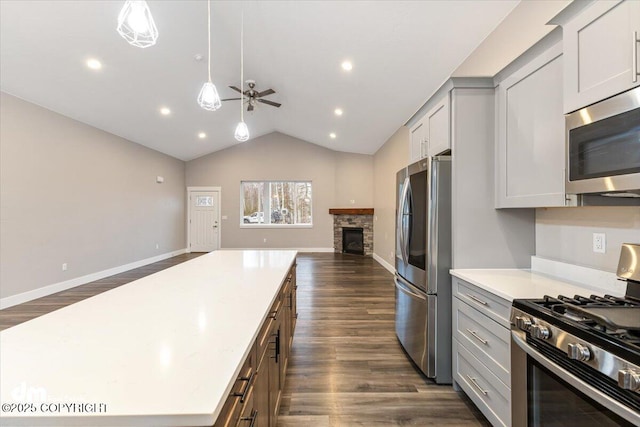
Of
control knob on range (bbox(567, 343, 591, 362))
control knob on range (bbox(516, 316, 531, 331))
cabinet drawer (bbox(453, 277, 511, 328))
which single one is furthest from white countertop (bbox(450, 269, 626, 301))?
control knob on range (bbox(567, 343, 591, 362))

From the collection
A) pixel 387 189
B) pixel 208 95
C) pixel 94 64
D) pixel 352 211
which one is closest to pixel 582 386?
pixel 208 95

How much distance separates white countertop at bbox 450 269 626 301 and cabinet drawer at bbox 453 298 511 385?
19 centimetres

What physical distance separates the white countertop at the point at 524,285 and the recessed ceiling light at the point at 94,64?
4697 mm

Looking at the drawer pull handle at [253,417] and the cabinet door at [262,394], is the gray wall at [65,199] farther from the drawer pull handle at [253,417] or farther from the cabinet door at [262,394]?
the drawer pull handle at [253,417]

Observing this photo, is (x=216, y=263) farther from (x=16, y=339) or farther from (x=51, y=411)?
(x=51, y=411)

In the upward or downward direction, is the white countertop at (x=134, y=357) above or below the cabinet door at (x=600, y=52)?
below

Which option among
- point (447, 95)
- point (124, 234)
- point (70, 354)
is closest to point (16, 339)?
point (70, 354)

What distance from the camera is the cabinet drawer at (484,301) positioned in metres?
1.52

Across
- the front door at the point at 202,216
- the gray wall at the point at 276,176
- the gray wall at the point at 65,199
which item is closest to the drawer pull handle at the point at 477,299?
the gray wall at the point at 65,199

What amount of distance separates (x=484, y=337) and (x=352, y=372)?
109cm

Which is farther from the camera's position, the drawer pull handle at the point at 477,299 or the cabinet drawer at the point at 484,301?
the drawer pull handle at the point at 477,299

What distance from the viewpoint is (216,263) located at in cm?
224

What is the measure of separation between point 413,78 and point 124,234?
6.12 metres

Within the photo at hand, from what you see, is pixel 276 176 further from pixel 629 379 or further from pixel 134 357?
pixel 629 379
